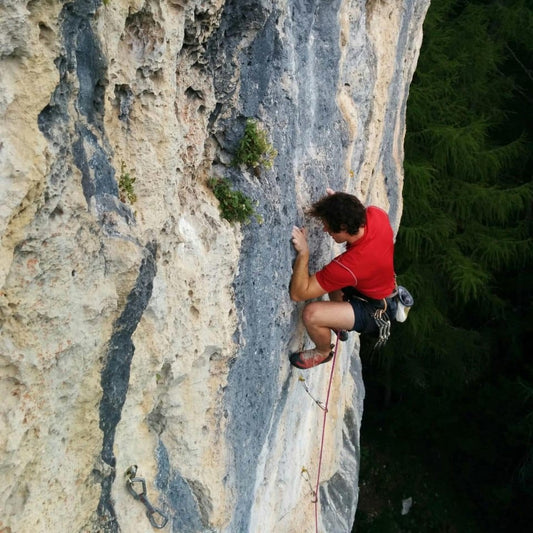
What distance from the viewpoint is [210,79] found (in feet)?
12.5

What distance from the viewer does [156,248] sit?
3.50 metres

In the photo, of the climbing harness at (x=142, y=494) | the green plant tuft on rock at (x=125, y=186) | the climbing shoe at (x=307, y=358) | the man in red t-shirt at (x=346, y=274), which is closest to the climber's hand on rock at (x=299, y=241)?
Result: the man in red t-shirt at (x=346, y=274)

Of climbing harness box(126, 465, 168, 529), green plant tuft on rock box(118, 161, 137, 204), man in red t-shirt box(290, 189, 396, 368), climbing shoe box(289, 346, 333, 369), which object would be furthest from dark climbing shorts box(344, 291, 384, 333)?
green plant tuft on rock box(118, 161, 137, 204)

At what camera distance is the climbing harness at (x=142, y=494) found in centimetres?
378

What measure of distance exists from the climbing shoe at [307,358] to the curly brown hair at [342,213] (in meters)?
1.18

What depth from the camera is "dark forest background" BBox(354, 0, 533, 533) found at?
1127 cm

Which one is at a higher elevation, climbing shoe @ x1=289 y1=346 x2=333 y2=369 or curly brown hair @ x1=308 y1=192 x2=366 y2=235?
curly brown hair @ x1=308 y1=192 x2=366 y2=235

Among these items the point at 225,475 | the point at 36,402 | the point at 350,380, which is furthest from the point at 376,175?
the point at 36,402

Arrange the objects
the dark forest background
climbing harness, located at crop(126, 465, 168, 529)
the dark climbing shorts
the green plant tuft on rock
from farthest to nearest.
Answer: the dark forest background, the dark climbing shorts, climbing harness, located at crop(126, 465, 168, 529), the green plant tuft on rock

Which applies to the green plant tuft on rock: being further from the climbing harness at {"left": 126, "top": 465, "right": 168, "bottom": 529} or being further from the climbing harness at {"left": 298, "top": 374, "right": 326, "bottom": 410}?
the climbing harness at {"left": 298, "top": 374, "right": 326, "bottom": 410}

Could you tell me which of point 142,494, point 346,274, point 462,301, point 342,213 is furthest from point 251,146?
point 462,301

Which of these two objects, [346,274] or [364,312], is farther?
[364,312]

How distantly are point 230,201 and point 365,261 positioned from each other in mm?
1208

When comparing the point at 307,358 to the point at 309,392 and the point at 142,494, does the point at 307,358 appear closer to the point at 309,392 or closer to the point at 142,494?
the point at 309,392
